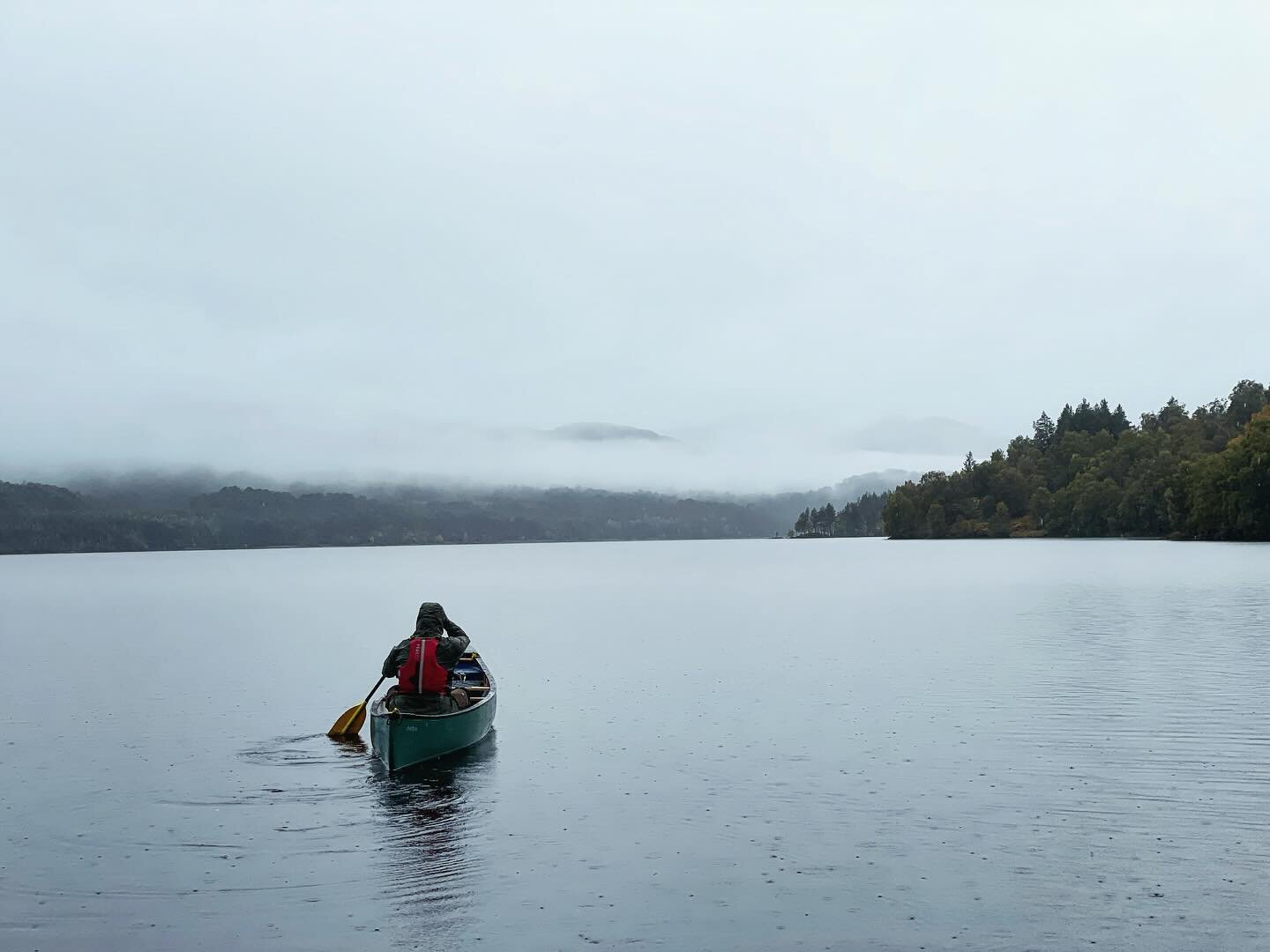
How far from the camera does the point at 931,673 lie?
3588 centimetres

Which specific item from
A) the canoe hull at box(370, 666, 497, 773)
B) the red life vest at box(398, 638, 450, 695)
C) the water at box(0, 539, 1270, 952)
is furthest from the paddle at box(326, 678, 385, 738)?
the red life vest at box(398, 638, 450, 695)

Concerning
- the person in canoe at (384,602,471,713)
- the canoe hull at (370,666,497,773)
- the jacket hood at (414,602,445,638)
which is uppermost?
the jacket hood at (414,602,445,638)

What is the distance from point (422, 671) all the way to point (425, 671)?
0.07 metres

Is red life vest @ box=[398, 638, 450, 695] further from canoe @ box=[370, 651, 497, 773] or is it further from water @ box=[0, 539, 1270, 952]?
water @ box=[0, 539, 1270, 952]

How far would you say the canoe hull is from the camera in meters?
22.5

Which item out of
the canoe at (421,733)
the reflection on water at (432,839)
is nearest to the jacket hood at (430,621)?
the canoe at (421,733)

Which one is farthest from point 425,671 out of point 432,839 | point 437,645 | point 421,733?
point 432,839

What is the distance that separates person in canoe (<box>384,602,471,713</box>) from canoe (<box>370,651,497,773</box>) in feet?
1.04

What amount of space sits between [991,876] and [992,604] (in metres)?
54.1

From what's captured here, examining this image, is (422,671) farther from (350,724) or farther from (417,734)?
(350,724)

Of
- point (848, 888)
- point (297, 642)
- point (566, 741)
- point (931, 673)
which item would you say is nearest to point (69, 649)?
point (297, 642)

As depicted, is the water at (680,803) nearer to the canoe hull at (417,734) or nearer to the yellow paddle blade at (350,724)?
the yellow paddle blade at (350,724)

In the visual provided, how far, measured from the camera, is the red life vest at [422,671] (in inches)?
925

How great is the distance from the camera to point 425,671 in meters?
23.6
